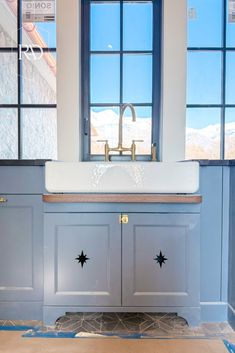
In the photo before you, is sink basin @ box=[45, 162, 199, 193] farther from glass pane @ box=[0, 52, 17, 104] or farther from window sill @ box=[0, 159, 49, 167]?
glass pane @ box=[0, 52, 17, 104]

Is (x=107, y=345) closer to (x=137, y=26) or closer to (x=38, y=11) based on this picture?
(x=137, y=26)

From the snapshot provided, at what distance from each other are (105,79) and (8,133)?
2.37ft

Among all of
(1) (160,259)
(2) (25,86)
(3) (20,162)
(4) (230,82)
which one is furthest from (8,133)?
(4) (230,82)

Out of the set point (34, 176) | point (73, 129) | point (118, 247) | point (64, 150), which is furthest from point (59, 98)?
point (118, 247)

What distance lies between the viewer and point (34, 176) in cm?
139

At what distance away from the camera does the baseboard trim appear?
1.42m

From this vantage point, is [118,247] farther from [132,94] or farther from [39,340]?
[132,94]

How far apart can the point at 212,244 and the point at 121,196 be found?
557 mm

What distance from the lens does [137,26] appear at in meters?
1.76

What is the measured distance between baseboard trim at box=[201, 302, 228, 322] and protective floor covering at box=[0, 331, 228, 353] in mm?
164

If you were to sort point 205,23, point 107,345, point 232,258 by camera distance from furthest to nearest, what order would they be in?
point 205,23
point 232,258
point 107,345

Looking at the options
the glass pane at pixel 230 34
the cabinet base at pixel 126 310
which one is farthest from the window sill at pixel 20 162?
the glass pane at pixel 230 34

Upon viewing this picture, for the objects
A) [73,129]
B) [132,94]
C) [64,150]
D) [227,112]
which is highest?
[132,94]

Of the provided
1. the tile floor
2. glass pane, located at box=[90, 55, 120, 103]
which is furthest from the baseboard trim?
glass pane, located at box=[90, 55, 120, 103]
